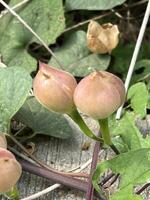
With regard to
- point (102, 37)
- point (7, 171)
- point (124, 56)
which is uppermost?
point (7, 171)

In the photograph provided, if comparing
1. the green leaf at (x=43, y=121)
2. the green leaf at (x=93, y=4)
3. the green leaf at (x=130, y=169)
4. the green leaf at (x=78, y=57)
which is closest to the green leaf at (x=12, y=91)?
the green leaf at (x=43, y=121)

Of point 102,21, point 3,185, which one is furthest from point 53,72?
point 102,21

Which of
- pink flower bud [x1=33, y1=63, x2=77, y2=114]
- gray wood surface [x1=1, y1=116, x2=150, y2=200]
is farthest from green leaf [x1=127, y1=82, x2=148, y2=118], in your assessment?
pink flower bud [x1=33, y1=63, x2=77, y2=114]

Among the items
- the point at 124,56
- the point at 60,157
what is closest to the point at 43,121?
the point at 60,157

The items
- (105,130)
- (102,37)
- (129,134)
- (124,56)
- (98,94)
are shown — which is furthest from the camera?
(124,56)

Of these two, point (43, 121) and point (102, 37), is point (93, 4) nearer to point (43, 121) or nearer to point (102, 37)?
point (102, 37)

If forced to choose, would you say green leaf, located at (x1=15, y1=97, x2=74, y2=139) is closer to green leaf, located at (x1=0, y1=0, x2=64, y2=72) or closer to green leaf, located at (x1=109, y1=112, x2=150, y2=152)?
green leaf, located at (x1=109, y1=112, x2=150, y2=152)

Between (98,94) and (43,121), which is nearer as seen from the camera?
(98,94)
